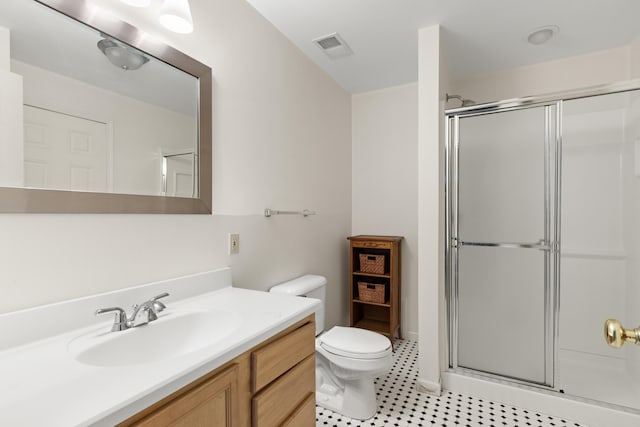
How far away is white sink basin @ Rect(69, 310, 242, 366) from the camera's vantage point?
900 mm

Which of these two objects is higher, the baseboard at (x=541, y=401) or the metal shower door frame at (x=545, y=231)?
the metal shower door frame at (x=545, y=231)

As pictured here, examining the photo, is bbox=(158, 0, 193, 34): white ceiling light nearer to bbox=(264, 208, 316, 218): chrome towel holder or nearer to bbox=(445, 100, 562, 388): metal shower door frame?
bbox=(264, 208, 316, 218): chrome towel holder

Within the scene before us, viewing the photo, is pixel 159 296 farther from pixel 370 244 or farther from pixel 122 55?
pixel 370 244

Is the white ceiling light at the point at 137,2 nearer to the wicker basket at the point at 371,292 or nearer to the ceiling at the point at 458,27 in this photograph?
the ceiling at the point at 458,27

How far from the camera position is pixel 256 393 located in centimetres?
98

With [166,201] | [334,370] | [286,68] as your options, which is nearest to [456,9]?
[286,68]

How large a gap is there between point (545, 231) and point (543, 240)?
0.06 meters

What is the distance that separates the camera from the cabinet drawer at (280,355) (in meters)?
0.97

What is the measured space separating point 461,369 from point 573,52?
Result: 2.43 meters

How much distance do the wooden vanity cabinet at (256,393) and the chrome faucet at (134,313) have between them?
395 millimetres

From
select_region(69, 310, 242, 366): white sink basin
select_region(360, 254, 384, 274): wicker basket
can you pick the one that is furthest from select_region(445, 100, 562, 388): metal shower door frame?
select_region(69, 310, 242, 366): white sink basin

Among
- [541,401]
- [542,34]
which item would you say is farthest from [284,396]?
[542,34]

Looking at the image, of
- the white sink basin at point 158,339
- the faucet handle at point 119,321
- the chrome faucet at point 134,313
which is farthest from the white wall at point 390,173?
the faucet handle at point 119,321

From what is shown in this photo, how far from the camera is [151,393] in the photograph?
0.66 meters
